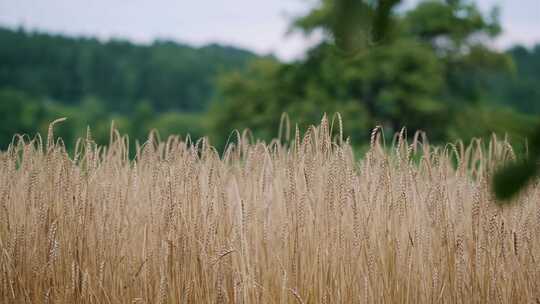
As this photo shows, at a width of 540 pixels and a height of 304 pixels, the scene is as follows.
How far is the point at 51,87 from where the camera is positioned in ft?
239

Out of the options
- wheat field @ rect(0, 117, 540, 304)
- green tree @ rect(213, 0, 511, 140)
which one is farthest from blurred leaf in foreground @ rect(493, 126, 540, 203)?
green tree @ rect(213, 0, 511, 140)

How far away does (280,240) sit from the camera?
269 centimetres

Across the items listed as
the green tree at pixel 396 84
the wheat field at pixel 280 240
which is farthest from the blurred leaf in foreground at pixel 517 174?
the green tree at pixel 396 84

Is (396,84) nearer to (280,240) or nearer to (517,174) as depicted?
(280,240)

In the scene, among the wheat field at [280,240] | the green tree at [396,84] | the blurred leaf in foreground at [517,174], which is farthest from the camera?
the green tree at [396,84]

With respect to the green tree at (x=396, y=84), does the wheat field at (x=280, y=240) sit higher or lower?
lower

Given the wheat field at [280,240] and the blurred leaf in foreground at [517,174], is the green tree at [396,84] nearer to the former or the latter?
the wheat field at [280,240]

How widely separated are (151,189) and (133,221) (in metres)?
0.21

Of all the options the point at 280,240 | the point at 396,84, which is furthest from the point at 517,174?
the point at 396,84

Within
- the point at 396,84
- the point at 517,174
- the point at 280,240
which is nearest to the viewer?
the point at 517,174

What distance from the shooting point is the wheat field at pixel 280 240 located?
8.40ft

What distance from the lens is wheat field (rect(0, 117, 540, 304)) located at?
8.40ft

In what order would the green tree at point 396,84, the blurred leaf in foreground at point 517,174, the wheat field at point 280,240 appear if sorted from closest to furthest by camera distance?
the blurred leaf in foreground at point 517,174 < the wheat field at point 280,240 < the green tree at point 396,84

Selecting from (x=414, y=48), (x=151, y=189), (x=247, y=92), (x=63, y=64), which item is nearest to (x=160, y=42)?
(x=63, y=64)
